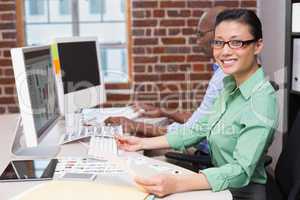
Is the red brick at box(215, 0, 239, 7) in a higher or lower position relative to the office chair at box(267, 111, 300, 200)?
higher

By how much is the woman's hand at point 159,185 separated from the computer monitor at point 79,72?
1.20m

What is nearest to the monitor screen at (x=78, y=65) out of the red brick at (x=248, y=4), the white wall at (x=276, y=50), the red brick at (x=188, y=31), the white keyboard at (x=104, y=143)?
the white keyboard at (x=104, y=143)

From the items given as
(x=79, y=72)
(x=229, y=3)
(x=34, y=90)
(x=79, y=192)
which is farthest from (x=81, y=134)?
(x=229, y=3)

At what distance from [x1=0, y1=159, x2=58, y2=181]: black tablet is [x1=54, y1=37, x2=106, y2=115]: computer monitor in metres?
0.78

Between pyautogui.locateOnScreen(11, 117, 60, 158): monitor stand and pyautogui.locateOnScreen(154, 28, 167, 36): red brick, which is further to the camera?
pyautogui.locateOnScreen(154, 28, 167, 36): red brick

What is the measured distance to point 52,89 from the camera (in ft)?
6.37

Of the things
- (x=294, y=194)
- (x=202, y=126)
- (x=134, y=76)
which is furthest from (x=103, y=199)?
(x=134, y=76)

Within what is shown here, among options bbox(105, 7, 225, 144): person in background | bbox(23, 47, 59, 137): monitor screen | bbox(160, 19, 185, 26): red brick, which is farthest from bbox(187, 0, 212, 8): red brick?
bbox(23, 47, 59, 137): monitor screen

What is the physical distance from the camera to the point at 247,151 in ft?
4.51

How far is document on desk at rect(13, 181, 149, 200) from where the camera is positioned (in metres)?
1.18

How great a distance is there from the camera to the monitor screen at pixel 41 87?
60.7 inches

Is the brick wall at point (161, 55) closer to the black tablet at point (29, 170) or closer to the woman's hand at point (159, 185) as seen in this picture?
the black tablet at point (29, 170)

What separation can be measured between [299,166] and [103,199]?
30.4 inches

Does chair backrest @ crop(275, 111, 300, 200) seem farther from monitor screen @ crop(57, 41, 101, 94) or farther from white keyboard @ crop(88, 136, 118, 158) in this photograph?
monitor screen @ crop(57, 41, 101, 94)
